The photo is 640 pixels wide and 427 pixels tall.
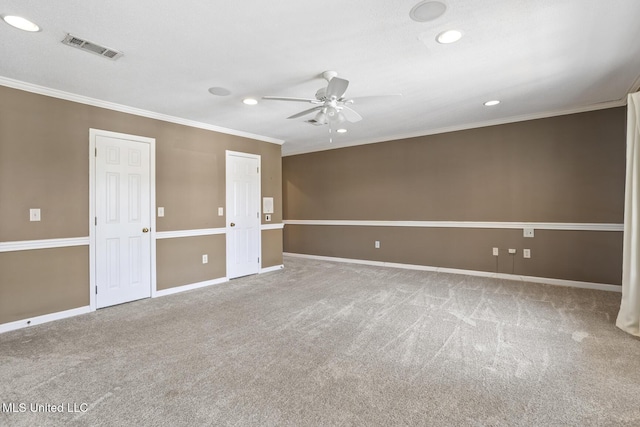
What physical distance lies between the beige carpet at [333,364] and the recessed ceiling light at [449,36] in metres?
2.59

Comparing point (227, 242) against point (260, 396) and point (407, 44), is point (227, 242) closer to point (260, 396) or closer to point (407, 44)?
point (260, 396)

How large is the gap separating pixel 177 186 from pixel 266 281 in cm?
205

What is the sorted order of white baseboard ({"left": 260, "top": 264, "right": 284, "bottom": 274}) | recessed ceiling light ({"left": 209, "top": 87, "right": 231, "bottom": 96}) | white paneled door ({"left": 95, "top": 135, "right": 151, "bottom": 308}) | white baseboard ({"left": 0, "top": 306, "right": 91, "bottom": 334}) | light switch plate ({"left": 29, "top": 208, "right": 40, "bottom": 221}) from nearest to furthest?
white baseboard ({"left": 0, "top": 306, "right": 91, "bottom": 334}), light switch plate ({"left": 29, "top": 208, "right": 40, "bottom": 221}), recessed ceiling light ({"left": 209, "top": 87, "right": 231, "bottom": 96}), white paneled door ({"left": 95, "top": 135, "right": 151, "bottom": 308}), white baseboard ({"left": 260, "top": 264, "right": 284, "bottom": 274})

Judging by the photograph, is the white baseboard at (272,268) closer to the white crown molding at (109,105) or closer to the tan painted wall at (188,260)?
the tan painted wall at (188,260)

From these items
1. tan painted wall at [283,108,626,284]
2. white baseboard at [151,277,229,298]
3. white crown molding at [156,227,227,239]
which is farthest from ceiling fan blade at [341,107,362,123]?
white baseboard at [151,277,229,298]

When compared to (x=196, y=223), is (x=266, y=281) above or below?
below

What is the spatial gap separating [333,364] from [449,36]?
9.07ft

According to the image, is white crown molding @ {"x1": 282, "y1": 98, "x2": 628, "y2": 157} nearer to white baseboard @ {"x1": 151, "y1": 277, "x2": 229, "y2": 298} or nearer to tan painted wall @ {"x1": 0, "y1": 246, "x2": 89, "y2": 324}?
white baseboard @ {"x1": 151, "y1": 277, "x2": 229, "y2": 298}

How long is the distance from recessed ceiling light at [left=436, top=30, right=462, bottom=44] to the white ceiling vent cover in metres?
2.70

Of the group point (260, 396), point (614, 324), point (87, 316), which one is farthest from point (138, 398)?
point (614, 324)

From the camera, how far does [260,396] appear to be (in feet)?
6.31

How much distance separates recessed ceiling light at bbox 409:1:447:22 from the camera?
6.45 feet

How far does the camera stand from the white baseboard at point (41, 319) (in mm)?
3011

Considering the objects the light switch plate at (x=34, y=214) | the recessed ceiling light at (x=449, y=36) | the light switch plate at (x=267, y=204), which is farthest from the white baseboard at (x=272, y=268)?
the recessed ceiling light at (x=449, y=36)
